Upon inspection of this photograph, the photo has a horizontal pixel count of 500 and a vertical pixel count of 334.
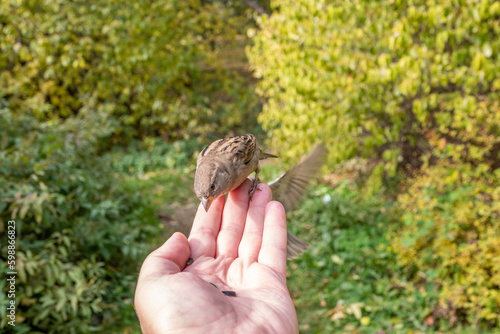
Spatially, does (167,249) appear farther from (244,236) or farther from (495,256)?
(495,256)

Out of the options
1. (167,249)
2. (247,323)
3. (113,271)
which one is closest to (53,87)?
(113,271)

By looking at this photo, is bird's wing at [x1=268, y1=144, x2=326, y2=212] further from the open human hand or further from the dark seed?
the dark seed

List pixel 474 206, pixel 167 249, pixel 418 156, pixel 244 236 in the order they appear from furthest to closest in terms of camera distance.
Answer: pixel 418 156 → pixel 474 206 → pixel 244 236 → pixel 167 249

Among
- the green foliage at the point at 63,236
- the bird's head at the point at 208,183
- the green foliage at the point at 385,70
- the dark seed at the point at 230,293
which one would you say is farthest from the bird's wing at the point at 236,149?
the green foliage at the point at 63,236

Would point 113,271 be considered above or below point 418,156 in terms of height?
below

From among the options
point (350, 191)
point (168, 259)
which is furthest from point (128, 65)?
point (168, 259)

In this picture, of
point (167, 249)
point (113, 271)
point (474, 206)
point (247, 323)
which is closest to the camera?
point (247, 323)

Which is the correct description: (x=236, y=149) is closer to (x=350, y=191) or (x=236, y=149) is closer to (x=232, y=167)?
(x=232, y=167)
